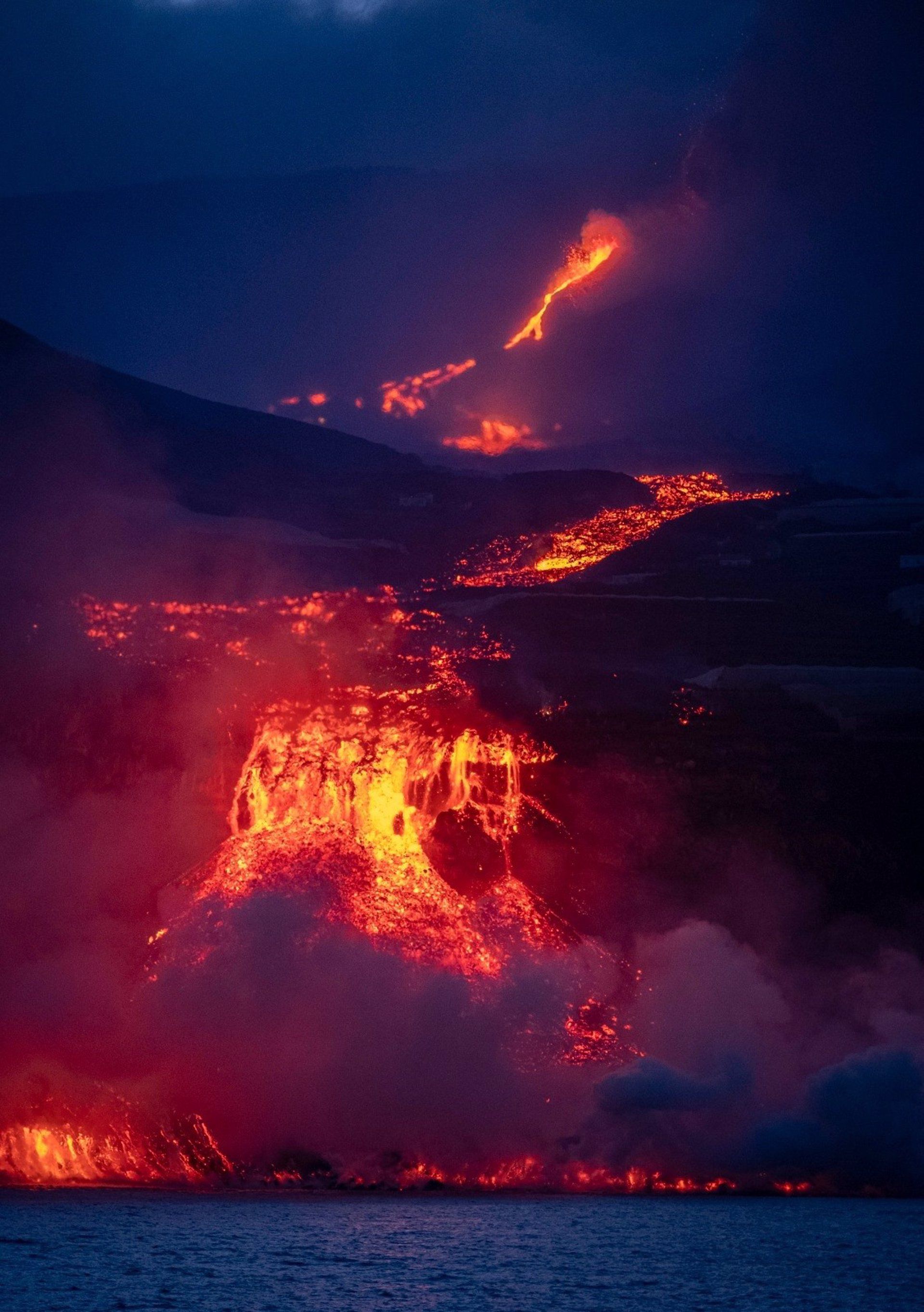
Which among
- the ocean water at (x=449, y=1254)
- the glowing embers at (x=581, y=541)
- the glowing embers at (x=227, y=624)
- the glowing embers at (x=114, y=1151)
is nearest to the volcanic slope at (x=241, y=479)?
the glowing embers at (x=581, y=541)

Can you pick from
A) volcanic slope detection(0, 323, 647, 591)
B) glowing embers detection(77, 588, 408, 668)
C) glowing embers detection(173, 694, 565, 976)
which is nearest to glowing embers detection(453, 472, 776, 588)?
volcanic slope detection(0, 323, 647, 591)

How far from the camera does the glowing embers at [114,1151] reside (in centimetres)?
1934

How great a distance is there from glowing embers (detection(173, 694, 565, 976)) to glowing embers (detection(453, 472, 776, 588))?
14.2ft

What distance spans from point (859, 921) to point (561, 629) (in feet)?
24.7

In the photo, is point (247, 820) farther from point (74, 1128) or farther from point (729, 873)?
point (729, 873)

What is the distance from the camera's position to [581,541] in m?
28.5

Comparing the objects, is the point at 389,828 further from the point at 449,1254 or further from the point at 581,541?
the point at 581,541

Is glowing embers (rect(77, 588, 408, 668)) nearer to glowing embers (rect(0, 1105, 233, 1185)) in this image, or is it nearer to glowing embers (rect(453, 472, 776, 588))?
glowing embers (rect(453, 472, 776, 588))

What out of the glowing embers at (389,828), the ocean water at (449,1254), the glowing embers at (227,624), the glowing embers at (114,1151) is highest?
the glowing embers at (227,624)

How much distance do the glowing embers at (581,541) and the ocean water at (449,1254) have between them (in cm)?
1231

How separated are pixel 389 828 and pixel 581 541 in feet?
28.4

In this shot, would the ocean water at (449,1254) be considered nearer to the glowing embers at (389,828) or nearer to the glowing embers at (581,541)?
the glowing embers at (389,828)

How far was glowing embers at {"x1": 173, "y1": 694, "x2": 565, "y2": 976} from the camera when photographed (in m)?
20.9

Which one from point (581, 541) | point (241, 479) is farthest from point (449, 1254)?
point (241, 479)
